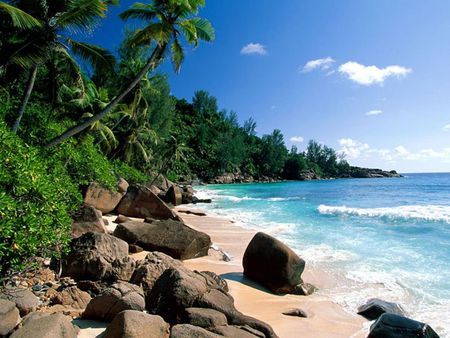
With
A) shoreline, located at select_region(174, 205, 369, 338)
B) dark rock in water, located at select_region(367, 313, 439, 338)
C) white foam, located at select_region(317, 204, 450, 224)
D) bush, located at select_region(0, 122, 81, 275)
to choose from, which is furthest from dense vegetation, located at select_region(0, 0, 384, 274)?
white foam, located at select_region(317, 204, 450, 224)

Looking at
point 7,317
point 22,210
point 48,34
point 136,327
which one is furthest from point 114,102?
point 136,327

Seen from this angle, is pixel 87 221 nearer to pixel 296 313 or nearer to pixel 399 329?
pixel 296 313

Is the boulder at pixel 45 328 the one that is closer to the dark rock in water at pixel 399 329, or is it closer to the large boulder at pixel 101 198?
the dark rock in water at pixel 399 329

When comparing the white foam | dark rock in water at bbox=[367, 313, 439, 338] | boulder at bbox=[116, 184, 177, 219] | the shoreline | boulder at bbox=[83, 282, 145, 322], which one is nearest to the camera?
dark rock in water at bbox=[367, 313, 439, 338]

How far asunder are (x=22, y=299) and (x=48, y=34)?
9.13 meters

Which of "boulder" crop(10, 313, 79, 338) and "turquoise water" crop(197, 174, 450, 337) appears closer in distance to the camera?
"boulder" crop(10, 313, 79, 338)

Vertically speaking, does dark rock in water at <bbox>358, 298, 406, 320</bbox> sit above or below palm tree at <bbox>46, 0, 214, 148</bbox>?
below

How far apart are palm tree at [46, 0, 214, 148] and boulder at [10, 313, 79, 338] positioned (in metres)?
7.77

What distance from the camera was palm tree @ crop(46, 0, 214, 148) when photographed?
1109 centimetres

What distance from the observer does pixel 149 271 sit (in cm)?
598

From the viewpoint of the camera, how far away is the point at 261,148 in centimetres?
9969

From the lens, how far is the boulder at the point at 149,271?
5.82 metres

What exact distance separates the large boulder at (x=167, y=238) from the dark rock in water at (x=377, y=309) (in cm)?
471

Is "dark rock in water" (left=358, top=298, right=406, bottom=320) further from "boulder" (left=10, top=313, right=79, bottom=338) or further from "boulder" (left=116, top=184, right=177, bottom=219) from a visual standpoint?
"boulder" (left=116, top=184, right=177, bottom=219)
